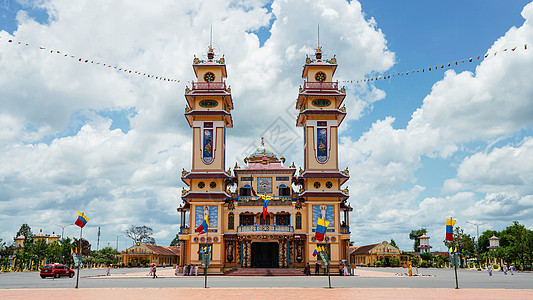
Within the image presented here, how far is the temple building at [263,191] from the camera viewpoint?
59281mm

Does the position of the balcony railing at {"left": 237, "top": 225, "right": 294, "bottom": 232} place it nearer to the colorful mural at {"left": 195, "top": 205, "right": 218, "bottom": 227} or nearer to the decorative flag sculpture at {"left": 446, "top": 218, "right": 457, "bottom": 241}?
the colorful mural at {"left": 195, "top": 205, "right": 218, "bottom": 227}

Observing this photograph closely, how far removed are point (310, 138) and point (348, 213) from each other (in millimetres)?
10749

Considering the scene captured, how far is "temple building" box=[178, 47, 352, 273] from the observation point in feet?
194

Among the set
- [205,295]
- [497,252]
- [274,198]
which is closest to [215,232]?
[274,198]

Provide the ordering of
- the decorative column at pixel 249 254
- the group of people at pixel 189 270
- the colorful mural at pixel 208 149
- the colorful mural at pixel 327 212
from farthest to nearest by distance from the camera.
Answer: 1. the colorful mural at pixel 208 149
2. the colorful mural at pixel 327 212
3. the decorative column at pixel 249 254
4. the group of people at pixel 189 270

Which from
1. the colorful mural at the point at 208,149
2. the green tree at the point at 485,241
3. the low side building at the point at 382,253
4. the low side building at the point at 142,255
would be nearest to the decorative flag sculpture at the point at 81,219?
the colorful mural at the point at 208,149

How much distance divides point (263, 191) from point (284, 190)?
2.67 meters

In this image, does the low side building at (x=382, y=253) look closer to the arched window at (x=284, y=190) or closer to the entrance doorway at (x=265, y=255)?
the entrance doorway at (x=265, y=255)

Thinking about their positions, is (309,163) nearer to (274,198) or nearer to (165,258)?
(274,198)

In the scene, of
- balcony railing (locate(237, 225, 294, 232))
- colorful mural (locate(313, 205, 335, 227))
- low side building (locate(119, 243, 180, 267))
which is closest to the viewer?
balcony railing (locate(237, 225, 294, 232))

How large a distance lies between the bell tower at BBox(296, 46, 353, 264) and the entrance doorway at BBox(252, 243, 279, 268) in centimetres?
558

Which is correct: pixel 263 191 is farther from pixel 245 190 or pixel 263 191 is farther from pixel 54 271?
pixel 54 271

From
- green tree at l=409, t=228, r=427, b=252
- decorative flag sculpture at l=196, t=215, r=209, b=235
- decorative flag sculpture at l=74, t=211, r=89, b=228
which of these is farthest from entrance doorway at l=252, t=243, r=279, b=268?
green tree at l=409, t=228, r=427, b=252

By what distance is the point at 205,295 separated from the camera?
88.8ft
